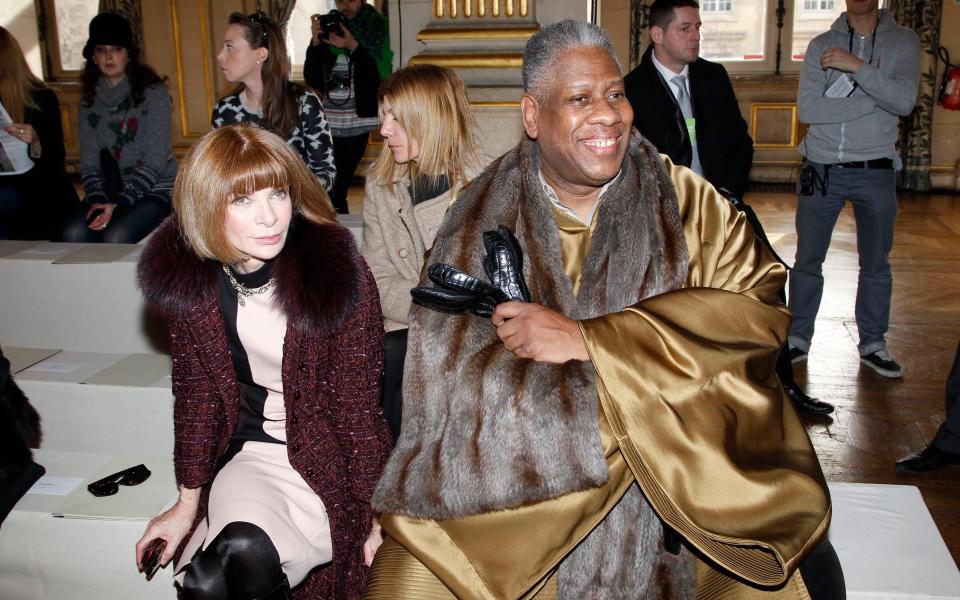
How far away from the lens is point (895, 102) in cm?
376

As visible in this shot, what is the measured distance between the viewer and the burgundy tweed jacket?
1.84 meters

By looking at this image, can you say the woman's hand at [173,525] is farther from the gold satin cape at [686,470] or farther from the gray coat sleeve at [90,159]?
the gray coat sleeve at [90,159]

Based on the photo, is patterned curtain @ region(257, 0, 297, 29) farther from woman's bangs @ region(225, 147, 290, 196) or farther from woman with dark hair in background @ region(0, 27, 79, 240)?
woman's bangs @ region(225, 147, 290, 196)

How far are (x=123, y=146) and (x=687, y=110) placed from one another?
245cm

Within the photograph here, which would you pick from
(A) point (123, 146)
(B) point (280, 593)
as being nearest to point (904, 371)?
(B) point (280, 593)

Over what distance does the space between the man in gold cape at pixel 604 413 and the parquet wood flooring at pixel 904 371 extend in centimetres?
137

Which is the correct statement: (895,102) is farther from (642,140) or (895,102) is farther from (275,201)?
(275,201)

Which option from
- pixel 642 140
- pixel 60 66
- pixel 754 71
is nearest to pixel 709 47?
pixel 754 71

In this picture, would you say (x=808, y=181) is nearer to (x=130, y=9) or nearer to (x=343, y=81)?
(x=343, y=81)

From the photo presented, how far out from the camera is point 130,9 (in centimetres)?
1005

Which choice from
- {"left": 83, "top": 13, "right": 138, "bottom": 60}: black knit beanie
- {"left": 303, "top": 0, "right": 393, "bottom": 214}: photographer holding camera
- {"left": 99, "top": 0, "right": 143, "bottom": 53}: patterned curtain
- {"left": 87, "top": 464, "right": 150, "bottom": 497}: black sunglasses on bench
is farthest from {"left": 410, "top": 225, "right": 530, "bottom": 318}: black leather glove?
{"left": 99, "top": 0, "right": 143, "bottom": 53}: patterned curtain

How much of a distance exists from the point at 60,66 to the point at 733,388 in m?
10.8

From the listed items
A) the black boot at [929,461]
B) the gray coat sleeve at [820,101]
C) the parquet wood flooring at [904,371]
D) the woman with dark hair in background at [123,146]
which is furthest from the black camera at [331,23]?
the black boot at [929,461]

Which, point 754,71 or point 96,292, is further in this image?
point 754,71
